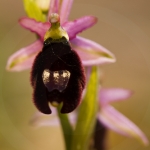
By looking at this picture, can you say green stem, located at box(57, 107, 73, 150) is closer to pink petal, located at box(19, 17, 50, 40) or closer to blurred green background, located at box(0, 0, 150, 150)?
pink petal, located at box(19, 17, 50, 40)

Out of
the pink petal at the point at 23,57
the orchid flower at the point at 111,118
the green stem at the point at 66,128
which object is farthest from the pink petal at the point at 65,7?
the orchid flower at the point at 111,118

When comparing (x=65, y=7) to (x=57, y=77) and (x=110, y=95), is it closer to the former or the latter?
(x=57, y=77)

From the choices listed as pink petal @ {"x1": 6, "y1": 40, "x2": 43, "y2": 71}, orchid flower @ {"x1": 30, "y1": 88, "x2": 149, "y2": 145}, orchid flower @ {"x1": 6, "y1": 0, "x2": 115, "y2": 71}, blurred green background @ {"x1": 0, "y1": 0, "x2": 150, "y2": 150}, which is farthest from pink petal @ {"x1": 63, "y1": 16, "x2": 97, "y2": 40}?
blurred green background @ {"x1": 0, "y1": 0, "x2": 150, "y2": 150}

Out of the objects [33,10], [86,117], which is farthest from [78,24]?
[86,117]

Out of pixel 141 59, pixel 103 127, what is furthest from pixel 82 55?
pixel 141 59

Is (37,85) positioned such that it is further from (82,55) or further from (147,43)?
(147,43)

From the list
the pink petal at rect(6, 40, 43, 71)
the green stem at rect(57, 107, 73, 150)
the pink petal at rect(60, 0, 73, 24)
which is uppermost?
the pink petal at rect(60, 0, 73, 24)

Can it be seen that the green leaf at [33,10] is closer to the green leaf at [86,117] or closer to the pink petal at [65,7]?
the pink petal at [65,7]
